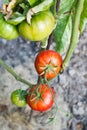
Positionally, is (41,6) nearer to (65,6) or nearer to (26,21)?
(26,21)

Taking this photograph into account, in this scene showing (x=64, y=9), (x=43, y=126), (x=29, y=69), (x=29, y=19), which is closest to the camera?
(x=29, y=19)

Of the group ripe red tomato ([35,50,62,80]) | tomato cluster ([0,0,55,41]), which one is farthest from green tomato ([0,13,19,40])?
ripe red tomato ([35,50,62,80])

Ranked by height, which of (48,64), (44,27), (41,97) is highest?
(44,27)

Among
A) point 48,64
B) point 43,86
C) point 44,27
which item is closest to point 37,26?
point 44,27

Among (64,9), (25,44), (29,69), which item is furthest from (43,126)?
(64,9)

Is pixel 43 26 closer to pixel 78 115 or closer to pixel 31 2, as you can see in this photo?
pixel 31 2

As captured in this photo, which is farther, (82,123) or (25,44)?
(25,44)

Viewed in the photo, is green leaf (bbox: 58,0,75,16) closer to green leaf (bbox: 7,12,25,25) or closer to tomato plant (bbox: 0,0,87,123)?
tomato plant (bbox: 0,0,87,123)

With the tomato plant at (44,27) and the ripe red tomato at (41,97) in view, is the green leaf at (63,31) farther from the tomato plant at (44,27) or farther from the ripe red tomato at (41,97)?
the ripe red tomato at (41,97)
